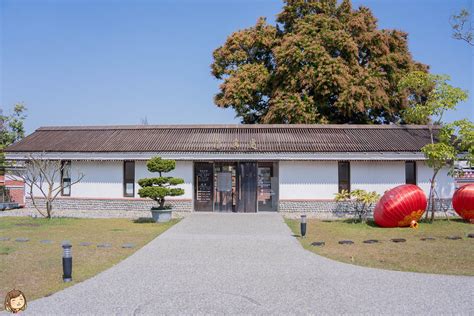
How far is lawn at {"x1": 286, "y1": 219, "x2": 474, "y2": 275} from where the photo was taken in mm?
9898

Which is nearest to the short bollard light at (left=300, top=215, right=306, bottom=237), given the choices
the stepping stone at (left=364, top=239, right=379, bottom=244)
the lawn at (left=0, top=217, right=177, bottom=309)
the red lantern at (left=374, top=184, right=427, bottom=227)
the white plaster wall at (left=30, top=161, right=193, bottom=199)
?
the stepping stone at (left=364, top=239, right=379, bottom=244)

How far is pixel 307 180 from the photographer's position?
2075 cm

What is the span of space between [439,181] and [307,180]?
237 inches

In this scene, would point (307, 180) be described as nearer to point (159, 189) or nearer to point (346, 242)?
point (159, 189)

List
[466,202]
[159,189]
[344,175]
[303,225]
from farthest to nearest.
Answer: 1. [344,175]
2. [466,202]
3. [159,189]
4. [303,225]

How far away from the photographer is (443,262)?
10109 mm

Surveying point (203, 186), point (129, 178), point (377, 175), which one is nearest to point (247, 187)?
point (203, 186)

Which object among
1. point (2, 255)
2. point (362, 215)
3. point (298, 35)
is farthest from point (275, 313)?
point (298, 35)

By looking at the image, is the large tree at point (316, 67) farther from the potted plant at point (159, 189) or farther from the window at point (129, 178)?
the potted plant at point (159, 189)

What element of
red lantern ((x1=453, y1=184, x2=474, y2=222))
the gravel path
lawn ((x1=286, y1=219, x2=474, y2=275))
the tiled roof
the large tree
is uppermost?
the large tree

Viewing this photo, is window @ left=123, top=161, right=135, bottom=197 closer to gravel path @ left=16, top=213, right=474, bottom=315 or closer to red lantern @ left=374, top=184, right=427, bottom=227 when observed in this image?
gravel path @ left=16, top=213, right=474, bottom=315

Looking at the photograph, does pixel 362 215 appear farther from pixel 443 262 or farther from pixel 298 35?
pixel 298 35

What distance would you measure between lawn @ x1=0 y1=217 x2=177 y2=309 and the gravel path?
0.56 meters

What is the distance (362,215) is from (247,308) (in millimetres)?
12529
